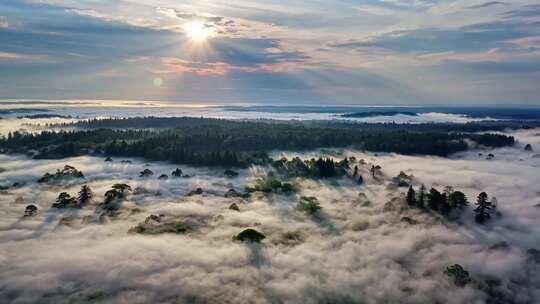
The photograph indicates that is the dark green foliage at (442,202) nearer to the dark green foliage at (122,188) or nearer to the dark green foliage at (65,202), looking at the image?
the dark green foliage at (122,188)

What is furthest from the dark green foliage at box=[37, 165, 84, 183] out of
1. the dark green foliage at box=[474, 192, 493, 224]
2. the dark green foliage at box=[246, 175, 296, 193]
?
the dark green foliage at box=[474, 192, 493, 224]

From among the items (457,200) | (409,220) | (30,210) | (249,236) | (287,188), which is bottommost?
(409,220)

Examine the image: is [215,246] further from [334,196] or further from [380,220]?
[334,196]

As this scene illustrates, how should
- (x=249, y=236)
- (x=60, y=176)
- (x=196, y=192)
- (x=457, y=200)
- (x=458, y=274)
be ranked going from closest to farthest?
(x=458, y=274) < (x=249, y=236) < (x=457, y=200) < (x=196, y=192) < (x=60, y=176)

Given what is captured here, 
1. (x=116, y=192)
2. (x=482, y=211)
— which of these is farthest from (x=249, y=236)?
(x=482, y=211)

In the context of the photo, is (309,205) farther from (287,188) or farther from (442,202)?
(442,202)

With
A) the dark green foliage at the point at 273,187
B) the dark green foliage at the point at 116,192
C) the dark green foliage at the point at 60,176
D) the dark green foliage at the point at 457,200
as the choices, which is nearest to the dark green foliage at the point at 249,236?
the dark green foliage at the point at 273,187
